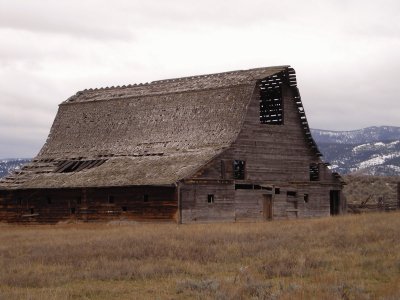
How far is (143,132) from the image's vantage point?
4175 cm

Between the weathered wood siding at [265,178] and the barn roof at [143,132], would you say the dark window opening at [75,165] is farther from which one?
the weathered wood siding at [265,178]

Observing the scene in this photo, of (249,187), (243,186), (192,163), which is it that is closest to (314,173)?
(249,187)

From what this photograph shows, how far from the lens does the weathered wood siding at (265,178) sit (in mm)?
35219

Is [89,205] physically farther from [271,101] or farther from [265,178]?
[271,101]

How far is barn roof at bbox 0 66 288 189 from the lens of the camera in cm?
3684

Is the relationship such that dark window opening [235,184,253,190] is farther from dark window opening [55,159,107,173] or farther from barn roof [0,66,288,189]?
dark window opening [55,159,107,173]

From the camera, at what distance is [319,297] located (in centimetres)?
1273

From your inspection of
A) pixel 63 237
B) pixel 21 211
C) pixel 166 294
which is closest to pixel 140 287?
pixel 166 294

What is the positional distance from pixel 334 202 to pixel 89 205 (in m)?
14.7

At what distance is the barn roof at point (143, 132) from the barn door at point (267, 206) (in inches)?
161

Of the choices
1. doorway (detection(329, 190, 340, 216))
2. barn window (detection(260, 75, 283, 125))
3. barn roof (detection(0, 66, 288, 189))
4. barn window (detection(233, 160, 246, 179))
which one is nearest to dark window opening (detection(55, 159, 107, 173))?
barn roof (detection(0, 66, 288, 189))

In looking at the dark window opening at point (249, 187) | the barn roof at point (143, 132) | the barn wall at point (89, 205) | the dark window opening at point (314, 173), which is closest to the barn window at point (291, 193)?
the dark window opening at point (249, 187)

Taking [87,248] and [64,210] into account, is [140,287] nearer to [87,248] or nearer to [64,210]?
[87,248]

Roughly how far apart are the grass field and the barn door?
13.3m
